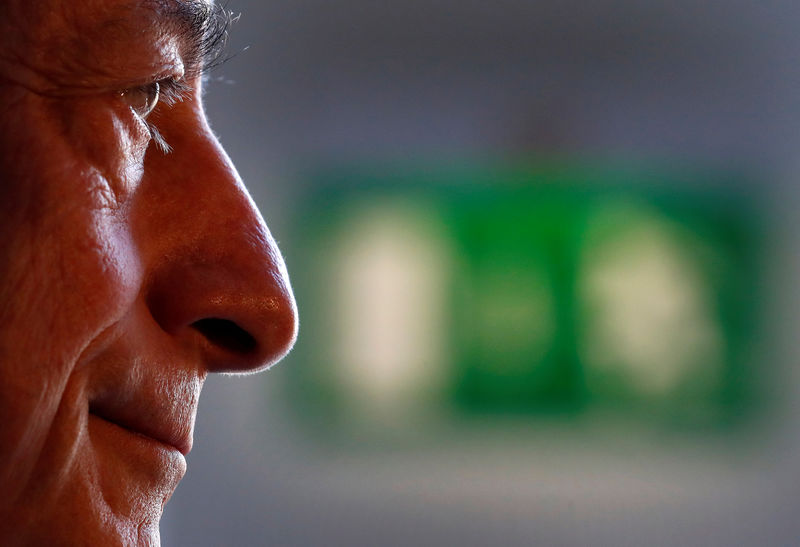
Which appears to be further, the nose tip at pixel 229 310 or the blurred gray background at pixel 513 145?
the blurred gray background at pixel 513 145

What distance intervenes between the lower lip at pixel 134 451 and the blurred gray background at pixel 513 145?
195 centimetres

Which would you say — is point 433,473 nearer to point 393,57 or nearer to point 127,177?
point 393,57

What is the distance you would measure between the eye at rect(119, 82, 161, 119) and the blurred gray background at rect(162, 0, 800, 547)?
1980mm

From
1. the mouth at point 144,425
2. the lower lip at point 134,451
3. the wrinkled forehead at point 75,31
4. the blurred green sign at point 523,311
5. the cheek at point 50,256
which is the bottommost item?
the lower lip at point 134,451

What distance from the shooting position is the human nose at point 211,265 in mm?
407

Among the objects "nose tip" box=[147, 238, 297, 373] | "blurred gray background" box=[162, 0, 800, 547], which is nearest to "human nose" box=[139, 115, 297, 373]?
"nose tip" box=[147, 238, 297, 373]

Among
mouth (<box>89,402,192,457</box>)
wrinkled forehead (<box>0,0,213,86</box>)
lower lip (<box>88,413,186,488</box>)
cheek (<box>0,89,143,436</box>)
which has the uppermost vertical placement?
wrinkled forehead (<box>0,0,213,86</box>)

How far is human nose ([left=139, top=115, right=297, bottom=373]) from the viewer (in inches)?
16.0

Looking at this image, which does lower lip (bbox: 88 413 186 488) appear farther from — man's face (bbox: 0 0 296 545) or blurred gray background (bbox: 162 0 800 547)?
blurred gray background (bbox: 162 0 800 547)

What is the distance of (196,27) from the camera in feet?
1.36

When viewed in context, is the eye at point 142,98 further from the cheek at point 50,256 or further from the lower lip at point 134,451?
the lower lip at point 134,451

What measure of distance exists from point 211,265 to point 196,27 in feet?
0.38

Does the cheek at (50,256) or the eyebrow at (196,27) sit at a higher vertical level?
the eyebrow at (196,27)

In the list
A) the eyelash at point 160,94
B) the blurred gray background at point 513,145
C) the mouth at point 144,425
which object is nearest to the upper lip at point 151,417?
the mouth at point 144,425
